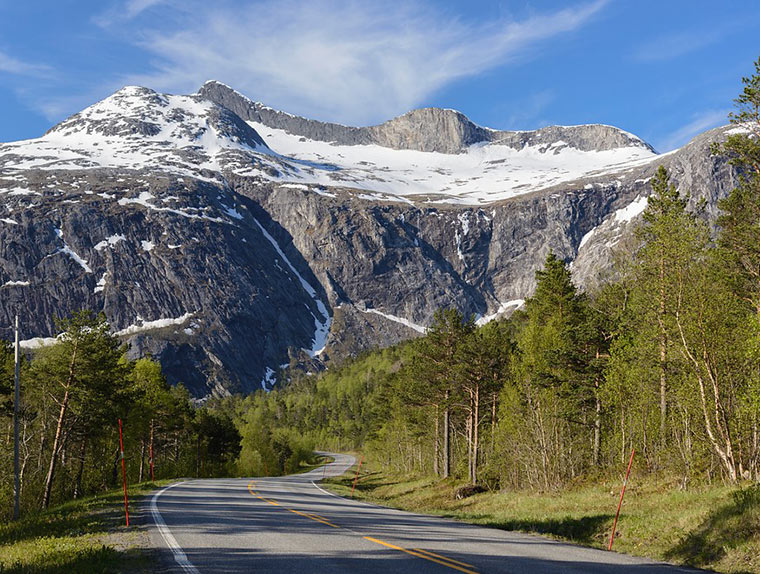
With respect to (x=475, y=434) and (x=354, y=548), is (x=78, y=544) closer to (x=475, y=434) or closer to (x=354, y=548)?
(x=354, y=548)

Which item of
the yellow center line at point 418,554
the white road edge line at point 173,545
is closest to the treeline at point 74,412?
the white road edge line at point 173,545

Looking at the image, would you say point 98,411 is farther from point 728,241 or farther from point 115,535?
point 728,241

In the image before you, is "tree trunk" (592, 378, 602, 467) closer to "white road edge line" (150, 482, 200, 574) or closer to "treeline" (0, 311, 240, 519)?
"white road edge line" (150, 482, 200, 574)

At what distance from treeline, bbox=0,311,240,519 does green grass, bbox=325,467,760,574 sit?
23.2 meters

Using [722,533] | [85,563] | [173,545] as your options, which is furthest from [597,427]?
[85,563]

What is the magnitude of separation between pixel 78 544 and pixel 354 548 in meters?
6.18

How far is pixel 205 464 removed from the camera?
262ft

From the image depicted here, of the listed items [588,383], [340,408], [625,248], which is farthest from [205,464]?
[340,408]

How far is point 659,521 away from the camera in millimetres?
16062

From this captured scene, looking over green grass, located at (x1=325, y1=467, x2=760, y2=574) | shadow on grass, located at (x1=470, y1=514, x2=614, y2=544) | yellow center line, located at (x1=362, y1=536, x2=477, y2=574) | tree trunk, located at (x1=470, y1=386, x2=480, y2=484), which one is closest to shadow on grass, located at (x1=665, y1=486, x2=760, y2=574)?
green grass, located at (x1=325, y1=467, x2=760, y2=574)

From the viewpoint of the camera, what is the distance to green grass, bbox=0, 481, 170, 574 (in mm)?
10852

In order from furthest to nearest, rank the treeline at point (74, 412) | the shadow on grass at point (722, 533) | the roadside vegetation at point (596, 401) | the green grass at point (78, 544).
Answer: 1. the treeline at point (74, 412)
2. the roadside vegetation at point (596, 401)
3. the shadow on grass at point (722, 533)
4. the green grass at point (78, 544)

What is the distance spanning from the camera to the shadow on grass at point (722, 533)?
12.9 metres

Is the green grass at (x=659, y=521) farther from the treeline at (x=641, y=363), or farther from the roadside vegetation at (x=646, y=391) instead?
the treeline at (x=641, y=363)
